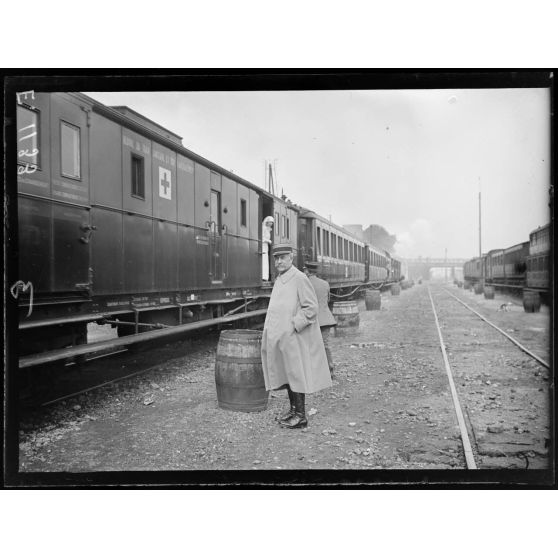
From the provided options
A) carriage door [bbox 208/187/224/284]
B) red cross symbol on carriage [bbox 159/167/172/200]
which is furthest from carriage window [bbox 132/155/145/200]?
carriage door [bbox 208/187/224/284]

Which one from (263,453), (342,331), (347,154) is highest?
(347,154)

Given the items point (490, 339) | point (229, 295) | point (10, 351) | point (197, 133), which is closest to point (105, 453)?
point (10, 351)

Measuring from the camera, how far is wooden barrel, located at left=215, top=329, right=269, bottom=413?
5090 mm

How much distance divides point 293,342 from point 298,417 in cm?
86

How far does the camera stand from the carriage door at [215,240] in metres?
8.35

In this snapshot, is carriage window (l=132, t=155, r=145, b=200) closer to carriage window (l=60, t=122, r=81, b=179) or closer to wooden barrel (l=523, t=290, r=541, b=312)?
carriage window (l=60, t=122, r=81, b=179)

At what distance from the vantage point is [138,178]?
6383 millimetres

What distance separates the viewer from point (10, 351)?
4.34 meters

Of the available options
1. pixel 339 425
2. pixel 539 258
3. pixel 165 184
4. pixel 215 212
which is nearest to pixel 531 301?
pixel 539 258

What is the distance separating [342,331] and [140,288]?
4.13 m

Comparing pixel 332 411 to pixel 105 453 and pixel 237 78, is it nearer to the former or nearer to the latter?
pixel 105 453

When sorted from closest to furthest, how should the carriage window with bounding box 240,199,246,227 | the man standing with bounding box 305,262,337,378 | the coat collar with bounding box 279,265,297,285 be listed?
the coat collar with bounding box 279,265,297,285 < the man standing with bounding box 305,262,337,378 < the carriage window with bounding box 240,199,246,227

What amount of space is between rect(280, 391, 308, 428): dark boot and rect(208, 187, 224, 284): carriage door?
4103 mm

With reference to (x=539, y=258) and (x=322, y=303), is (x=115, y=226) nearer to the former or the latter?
(x=322, y=303)
